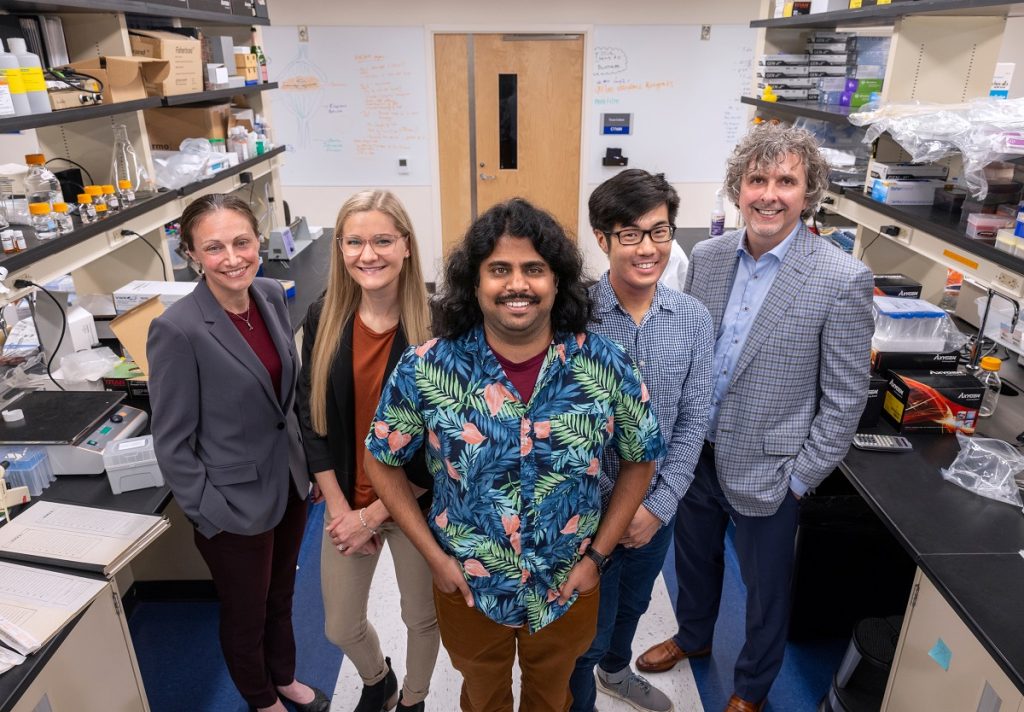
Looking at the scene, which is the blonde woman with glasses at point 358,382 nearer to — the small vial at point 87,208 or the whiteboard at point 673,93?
the small vial at point 87,208

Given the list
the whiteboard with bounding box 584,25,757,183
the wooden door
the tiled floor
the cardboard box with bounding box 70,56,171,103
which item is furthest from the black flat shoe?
the whiteboard with bounding box 584,25,757,183

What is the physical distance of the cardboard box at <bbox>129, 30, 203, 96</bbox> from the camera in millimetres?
2568

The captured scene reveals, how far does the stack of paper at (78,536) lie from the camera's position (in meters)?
1.58

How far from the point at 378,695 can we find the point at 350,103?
14.9ft

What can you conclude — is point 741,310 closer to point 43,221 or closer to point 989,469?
point 989,469

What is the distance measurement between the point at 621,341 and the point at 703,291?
410 mm

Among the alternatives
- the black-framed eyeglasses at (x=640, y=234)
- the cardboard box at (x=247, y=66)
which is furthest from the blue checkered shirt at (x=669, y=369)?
the cardboard box at (x=247, y=66)

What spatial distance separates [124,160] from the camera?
8.46 ft

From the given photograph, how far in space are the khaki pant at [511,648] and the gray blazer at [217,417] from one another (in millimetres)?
518

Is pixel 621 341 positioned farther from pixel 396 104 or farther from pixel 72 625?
pixel 396 104

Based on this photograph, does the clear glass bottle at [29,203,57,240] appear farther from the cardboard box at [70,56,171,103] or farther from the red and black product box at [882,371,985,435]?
the red and black product box at [882,371,985,435]

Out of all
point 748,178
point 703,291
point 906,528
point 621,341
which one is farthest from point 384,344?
point 906,528

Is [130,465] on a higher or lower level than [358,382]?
lower

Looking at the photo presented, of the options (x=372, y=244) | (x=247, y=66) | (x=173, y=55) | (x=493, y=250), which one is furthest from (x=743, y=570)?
(x=247, y=66)
